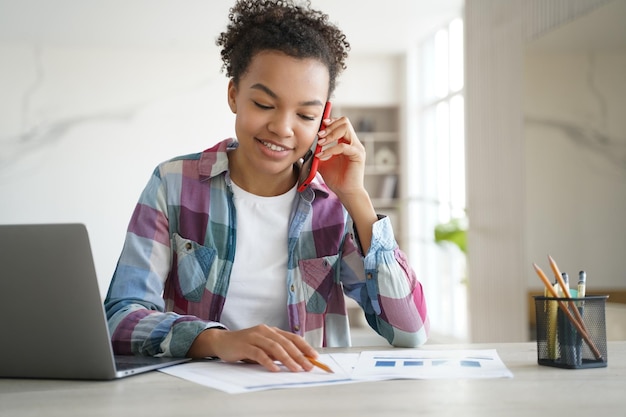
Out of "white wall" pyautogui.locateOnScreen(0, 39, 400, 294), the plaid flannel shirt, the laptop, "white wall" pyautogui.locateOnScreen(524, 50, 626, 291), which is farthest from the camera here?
"white wall" pyautogui.locateOnScreen(0, 39, 400, 294)

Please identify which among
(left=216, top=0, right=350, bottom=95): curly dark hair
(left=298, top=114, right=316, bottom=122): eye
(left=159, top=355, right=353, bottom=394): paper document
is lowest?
(left=159, top=355, right=353, bottom=394): paper document

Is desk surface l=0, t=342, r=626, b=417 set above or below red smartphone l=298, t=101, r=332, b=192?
below

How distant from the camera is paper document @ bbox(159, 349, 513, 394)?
1053 mm

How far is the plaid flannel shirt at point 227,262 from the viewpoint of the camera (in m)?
1.52

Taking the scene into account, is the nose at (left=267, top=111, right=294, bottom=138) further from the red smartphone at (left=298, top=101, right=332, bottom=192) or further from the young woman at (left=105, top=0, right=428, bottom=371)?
the red smartphone at (left=298, top=101, right=332, bottom=192)

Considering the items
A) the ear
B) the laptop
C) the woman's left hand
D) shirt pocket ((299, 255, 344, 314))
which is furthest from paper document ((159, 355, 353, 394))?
the ear

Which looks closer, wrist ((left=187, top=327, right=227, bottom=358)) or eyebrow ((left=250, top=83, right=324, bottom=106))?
wrist ((left=187, top=327, right=227, bottom=358))

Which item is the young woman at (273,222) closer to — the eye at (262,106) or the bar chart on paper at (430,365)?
the eye at (262,106)

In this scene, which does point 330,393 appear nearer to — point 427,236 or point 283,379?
point 283,379

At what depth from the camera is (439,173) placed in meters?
7.66

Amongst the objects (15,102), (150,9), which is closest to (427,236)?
(150,9)

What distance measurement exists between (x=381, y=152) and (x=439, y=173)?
92cm

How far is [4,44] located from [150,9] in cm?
199

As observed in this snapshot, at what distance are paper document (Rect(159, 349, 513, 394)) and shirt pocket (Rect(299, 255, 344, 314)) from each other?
1.12ft
